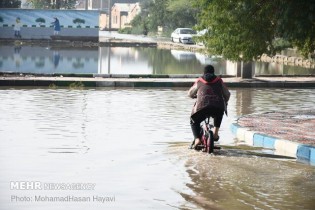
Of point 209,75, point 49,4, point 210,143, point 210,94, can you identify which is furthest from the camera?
point 49,4

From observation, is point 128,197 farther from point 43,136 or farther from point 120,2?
point 120,2

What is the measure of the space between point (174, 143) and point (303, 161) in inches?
105

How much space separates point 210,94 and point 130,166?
2.00 m

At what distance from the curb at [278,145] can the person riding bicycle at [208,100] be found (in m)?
1.26

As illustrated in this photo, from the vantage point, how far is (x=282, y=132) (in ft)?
52.7

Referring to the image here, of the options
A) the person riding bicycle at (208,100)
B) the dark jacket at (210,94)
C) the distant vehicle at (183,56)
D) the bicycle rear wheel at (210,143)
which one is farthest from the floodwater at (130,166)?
the distant vehicle at (183,56)

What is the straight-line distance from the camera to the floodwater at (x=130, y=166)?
10.2 m

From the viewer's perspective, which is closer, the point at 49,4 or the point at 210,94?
the point at 210,94

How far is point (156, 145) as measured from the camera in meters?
15.0

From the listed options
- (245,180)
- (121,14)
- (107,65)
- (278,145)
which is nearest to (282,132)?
(278,145)

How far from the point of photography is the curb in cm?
1367

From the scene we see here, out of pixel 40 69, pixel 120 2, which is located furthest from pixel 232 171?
pixel 120 2

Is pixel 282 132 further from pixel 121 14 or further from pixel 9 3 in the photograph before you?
pixel 121 14

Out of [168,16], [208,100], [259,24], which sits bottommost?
[208,100]
